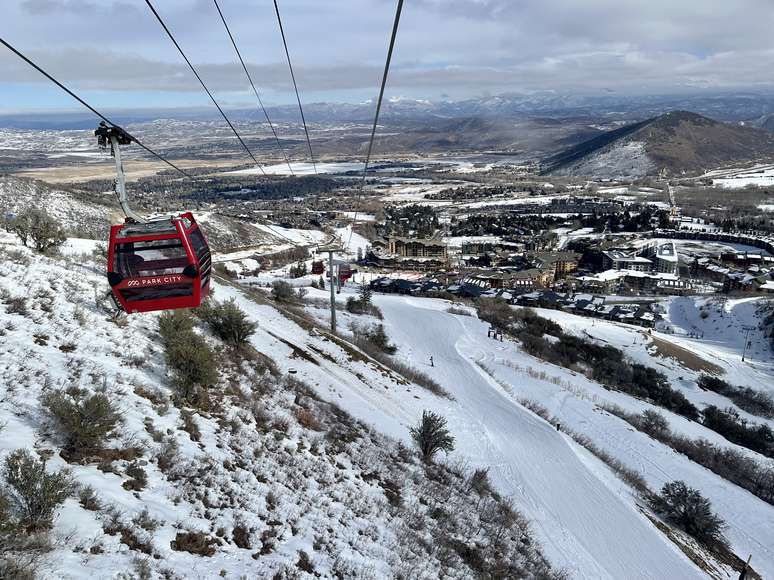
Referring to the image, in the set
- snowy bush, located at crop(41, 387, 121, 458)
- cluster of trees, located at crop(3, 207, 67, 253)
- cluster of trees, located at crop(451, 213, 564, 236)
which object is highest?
cluster of trees, located at crop(3, 207, 67, 253)

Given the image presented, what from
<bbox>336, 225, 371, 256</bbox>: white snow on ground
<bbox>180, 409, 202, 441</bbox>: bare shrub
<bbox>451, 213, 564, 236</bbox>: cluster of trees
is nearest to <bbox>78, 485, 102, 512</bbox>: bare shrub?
<bbox>180, 409, 202, 441</bbox>: bare shrub

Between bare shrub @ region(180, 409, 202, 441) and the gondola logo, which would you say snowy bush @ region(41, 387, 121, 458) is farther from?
the gondola logo

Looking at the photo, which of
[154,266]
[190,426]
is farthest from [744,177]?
[190,426]

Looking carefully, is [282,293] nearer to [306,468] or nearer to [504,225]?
[306,468]

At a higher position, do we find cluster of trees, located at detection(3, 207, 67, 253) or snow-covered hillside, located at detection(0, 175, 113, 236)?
cluster of trees, located at detection(3, 207, 67, 253)

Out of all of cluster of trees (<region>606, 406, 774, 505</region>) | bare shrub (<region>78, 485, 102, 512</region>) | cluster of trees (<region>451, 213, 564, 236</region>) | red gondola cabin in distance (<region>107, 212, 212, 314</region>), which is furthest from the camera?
cluster of trees (<region>451, 213, 564, 236</region>)

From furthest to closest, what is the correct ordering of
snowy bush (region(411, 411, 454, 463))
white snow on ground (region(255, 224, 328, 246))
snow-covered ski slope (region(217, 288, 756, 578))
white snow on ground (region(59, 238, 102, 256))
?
white snow on ground (region(255, 224, 328, 246)), white snow on ground (region(59, 238, 102, 256)), snowy bush (region(411, 411, 454, 463)), snow-covered ski slope (region(217, 288, 756, 578))
